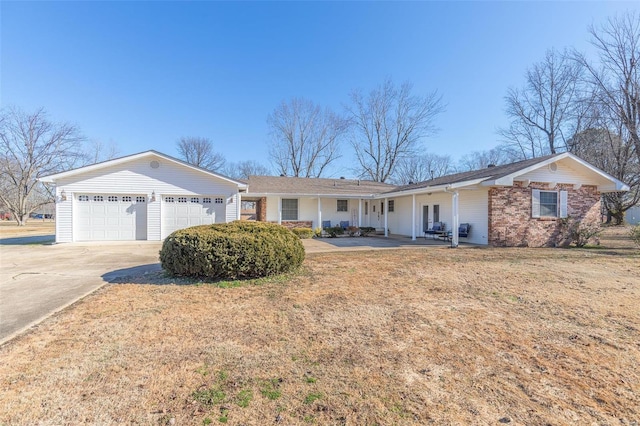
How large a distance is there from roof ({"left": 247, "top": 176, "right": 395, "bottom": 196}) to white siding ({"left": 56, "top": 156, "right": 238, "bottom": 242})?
2.61m

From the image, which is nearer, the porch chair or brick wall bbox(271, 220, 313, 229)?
the porch chair

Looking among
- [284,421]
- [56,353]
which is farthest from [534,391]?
[56,353]

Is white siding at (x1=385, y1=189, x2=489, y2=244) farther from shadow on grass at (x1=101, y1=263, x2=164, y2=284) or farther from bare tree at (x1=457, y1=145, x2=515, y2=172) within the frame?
bare tree at (x1=457, y1=145, x2=515, y2=172)

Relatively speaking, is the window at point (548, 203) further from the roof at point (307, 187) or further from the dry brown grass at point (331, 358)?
the dry brown grass at point (331, 358)

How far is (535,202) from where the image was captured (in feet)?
43.8

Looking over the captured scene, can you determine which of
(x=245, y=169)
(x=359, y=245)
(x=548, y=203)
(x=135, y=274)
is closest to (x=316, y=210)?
(x=359, y=245)

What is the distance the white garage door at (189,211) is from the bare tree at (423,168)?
99.0 feet

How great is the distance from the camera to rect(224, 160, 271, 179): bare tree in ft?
162

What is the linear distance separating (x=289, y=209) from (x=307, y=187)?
196 centimetres

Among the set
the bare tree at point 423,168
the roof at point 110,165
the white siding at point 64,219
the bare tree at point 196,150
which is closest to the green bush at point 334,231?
the roof at point 110,165

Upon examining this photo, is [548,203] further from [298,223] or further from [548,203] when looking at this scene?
[298,223]

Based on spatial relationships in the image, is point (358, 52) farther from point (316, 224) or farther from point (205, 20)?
point (316, 224)

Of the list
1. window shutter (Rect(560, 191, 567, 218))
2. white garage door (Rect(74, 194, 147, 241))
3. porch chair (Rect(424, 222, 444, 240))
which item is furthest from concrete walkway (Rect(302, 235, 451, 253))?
white garage door (Rect(74, 194, 147, 241))

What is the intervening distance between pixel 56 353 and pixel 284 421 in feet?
9.09
